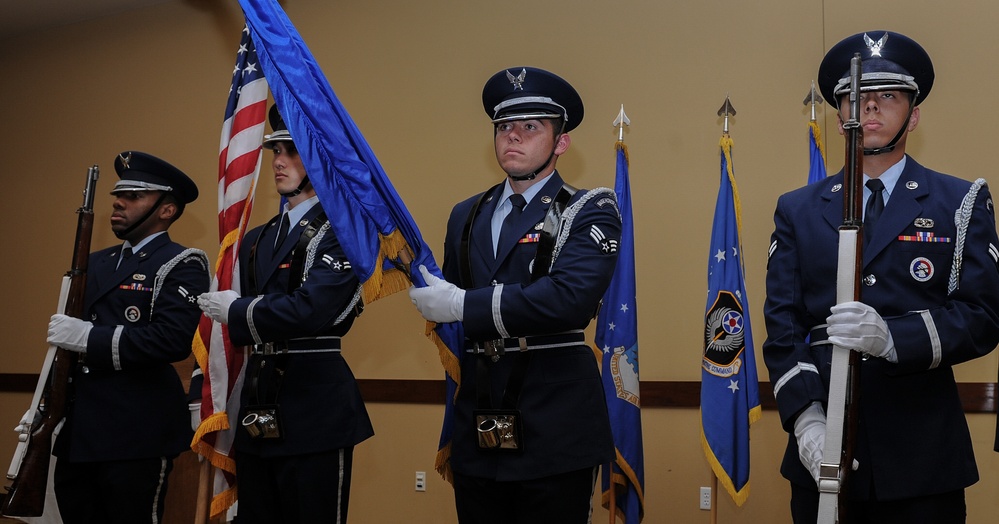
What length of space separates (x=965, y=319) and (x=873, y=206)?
13.7 inches

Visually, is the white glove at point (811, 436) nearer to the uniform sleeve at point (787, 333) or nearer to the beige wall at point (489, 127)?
the uniform sleeve at point (787, 333)

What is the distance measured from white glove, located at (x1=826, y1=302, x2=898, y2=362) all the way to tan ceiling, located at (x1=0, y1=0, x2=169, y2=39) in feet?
17.3

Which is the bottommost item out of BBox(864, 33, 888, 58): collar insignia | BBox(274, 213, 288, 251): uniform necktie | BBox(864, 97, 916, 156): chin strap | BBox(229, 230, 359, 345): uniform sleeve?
BBox(229, 230, 359, 345): uniform sleeve

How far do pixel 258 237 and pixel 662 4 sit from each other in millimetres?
2526

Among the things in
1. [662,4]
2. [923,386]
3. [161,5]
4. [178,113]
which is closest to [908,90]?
[923,386]

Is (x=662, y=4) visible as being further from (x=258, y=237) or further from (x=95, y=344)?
(x=95, y=344)

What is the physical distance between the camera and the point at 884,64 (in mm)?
2227

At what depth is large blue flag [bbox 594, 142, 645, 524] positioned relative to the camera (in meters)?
3.28

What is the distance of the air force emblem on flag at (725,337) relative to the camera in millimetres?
3268

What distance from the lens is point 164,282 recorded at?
334cm

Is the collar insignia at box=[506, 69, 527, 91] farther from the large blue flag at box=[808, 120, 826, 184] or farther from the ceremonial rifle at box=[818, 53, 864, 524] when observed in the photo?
the large blue flag at box=[808, 120, 826, 184]

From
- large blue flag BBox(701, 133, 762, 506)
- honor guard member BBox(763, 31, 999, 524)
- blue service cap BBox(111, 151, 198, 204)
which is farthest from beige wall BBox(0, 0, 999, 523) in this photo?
honor guard member BBox(763, 31, 999, 524)

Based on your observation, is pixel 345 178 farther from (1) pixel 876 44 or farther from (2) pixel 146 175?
(2) pixel 146 175

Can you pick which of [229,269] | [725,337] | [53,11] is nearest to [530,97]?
[229,269]
